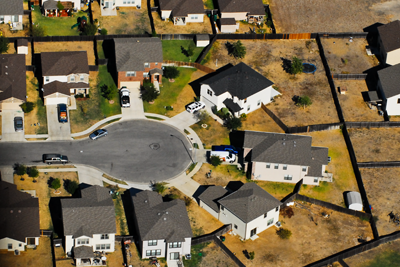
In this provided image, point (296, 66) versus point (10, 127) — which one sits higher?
point (296, 66)

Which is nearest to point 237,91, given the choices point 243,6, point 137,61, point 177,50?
point 137,61

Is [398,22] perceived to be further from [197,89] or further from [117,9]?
[117,9]

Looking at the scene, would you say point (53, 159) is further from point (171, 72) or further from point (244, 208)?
point (244, 208)

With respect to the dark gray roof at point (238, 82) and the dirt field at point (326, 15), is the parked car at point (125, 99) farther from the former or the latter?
the dirt field at point (326, 15)

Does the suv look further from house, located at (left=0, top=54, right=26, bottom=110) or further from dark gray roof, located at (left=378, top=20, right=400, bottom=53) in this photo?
dark gray roof, located at (left=378, top=20, right=400, bottom=53)

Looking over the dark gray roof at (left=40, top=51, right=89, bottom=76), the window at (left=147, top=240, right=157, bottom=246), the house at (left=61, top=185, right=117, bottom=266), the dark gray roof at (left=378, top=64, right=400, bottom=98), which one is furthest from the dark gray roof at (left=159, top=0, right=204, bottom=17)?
the window at (left=147, top=240, right=157, bottom=246)

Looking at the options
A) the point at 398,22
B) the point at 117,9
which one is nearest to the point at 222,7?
the point at 117,9
